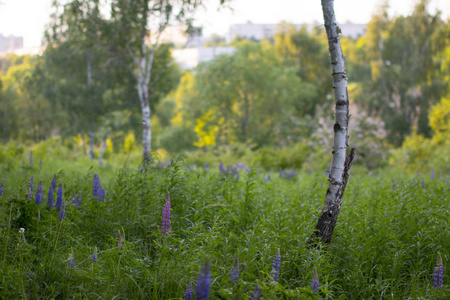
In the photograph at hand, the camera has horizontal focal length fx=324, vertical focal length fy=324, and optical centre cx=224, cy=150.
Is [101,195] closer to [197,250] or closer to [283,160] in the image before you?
[197,250]

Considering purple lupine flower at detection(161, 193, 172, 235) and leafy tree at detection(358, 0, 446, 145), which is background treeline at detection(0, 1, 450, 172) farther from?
purple lupine flower at detection(161, 193, 172, 235)

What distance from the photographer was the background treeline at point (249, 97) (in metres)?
15.0

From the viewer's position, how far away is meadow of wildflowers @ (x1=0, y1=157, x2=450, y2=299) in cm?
266

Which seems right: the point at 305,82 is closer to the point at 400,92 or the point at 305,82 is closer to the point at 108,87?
the point at 400,92

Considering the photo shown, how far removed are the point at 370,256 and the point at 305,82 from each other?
89.9 feet

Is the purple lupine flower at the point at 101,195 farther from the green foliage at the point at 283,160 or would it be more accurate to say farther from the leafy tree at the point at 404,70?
the leafy tree at the point at 404,70

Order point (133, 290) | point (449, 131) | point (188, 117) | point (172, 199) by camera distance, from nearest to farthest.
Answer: point (133, 290) < point (172, 199) < point (449, 131) < point (188, 117)

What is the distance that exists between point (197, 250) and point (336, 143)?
190 cm

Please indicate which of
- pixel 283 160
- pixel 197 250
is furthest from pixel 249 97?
pixel 197 250

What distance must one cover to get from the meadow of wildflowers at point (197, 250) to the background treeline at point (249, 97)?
9.15 meters

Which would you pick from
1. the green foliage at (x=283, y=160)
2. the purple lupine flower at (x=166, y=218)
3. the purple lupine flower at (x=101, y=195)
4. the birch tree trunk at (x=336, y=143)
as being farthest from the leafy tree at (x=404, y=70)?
the purple lupine flower at (x=166, y=218)

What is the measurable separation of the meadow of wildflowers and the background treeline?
9.15 metres

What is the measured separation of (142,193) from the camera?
4.45 metres

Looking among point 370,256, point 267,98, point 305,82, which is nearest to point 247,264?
point 370,256
